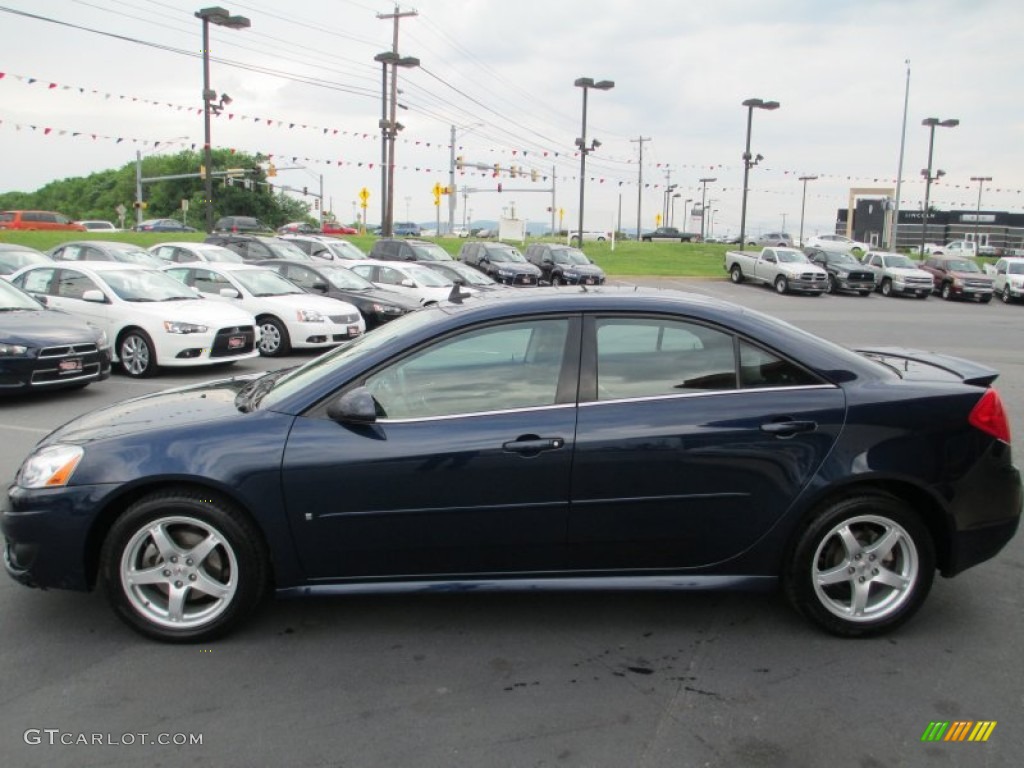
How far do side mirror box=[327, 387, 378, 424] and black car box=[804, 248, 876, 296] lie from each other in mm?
31566

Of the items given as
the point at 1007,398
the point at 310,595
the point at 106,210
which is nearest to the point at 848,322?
the point at 1007,398

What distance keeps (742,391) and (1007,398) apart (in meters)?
7.97

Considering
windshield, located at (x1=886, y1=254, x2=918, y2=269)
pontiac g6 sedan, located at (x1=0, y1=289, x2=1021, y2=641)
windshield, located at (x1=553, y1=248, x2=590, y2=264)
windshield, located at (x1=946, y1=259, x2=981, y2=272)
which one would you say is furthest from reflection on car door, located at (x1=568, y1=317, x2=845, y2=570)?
windshield, located at (x1=946, y1=259, x2=981, y2=272)

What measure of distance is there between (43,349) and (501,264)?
20.7m

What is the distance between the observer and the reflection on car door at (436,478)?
3494 mm

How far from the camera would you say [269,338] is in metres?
13.5

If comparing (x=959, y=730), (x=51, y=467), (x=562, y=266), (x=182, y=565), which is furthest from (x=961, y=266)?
(x=51, y=467)

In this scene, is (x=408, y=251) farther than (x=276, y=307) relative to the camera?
Yes

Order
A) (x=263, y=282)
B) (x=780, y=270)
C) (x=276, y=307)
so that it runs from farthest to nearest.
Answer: (x=780, y=270), (x=263, y=282), (x=276, y=307)

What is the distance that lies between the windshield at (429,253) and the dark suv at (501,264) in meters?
2.46

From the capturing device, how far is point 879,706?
10.4 feet

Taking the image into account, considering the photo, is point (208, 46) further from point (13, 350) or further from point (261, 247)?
point (13, 350)

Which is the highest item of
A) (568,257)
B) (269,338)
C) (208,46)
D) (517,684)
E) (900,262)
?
Result: (208,46)

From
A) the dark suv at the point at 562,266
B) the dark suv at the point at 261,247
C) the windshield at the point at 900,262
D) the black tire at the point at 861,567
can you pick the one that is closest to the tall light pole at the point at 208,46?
the dark suv at the point at 261,247
